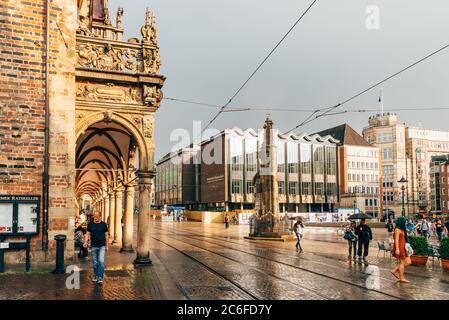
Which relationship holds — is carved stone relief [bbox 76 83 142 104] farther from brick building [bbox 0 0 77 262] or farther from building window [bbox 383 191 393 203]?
building window [bbox 383 191 393 203]

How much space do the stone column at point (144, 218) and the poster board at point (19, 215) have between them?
127 inches

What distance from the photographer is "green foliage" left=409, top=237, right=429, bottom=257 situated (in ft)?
49.3

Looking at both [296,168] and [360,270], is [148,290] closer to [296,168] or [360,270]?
[360,270]

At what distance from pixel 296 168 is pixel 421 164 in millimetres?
49551

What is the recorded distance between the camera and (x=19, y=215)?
1209cm

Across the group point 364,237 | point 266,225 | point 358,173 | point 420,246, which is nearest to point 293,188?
point 358,173

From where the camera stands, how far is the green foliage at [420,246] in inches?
592

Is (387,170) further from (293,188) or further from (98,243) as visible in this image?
(98,243)

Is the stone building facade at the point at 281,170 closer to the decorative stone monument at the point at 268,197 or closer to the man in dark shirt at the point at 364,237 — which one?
the decorative stone monument at the point at 268,197

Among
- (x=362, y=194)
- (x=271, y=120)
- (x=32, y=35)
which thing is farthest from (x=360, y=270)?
(x=362, y=194)

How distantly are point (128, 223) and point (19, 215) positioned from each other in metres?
7.67

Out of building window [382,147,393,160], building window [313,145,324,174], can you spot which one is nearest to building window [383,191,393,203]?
building window [382,147,393,160]

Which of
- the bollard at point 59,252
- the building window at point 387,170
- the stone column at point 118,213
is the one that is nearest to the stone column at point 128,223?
the stone column at point 118,213

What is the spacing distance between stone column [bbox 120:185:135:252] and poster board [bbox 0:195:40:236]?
709 centimetres
